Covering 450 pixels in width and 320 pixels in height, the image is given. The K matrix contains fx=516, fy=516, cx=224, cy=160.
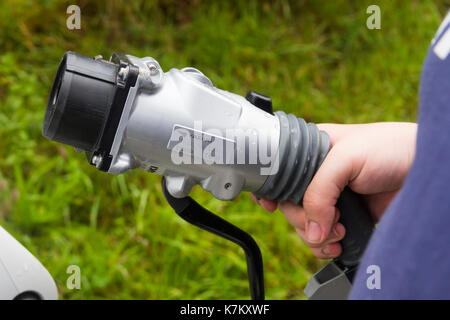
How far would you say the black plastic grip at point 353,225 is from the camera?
908 millimetres

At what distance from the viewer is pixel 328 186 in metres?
0.83

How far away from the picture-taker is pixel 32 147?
1869 millimetres

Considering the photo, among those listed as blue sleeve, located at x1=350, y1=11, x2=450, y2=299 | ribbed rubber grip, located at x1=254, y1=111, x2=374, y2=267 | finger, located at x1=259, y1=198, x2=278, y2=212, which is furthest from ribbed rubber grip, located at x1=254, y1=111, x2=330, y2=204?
blue sleeve, located at x1=350, y1=11, x2=450, y2=299

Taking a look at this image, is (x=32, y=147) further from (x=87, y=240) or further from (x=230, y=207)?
(x=230, y=207)

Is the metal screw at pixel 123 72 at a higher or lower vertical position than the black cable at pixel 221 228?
higher

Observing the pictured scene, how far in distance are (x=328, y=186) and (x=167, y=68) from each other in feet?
4.35

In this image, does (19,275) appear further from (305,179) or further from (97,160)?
(305,179)

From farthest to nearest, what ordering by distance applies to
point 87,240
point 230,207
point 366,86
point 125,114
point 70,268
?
point 366,86 → point 230,207 → point 87,240 → point 70,268 → point 125,114

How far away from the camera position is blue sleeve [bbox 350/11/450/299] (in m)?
0.41

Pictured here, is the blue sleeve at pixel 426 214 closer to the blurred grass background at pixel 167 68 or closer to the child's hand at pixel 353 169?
the child's hand at pixel 353 169

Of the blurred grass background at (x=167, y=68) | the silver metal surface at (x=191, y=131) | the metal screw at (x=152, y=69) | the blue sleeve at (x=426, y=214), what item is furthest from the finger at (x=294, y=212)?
the blurred grass background at (x=167, y=68)

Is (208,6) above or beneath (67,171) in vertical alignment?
above
